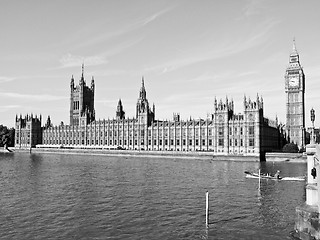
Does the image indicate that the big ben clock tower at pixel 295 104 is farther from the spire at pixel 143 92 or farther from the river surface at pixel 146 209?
the river surface at pixel 146 209

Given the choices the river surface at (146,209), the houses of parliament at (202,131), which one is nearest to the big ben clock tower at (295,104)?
the houses of parliament at (202,131)

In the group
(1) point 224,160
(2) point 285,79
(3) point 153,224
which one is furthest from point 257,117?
(3) point 153,224

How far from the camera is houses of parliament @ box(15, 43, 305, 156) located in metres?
126

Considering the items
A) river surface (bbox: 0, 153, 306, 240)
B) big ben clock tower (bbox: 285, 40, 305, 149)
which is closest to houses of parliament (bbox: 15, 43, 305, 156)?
big ben clock tower (bbox: 285, 40, 305, 149)

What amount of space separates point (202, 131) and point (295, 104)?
140 ft

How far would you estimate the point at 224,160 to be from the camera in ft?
388

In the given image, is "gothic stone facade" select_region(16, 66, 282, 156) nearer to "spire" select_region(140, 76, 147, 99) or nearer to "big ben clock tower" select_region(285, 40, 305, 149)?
"spire" select_region(140, 76, 147, 99)

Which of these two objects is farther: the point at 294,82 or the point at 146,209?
the point at 294,82

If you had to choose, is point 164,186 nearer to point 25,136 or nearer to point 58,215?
point 58,215

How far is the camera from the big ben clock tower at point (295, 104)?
14662 cm

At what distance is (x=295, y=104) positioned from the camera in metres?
150

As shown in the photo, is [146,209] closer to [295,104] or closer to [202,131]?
[202,131]

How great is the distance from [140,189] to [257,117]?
3230 inches

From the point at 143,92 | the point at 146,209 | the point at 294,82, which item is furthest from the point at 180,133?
Answer: the point at 146,209
